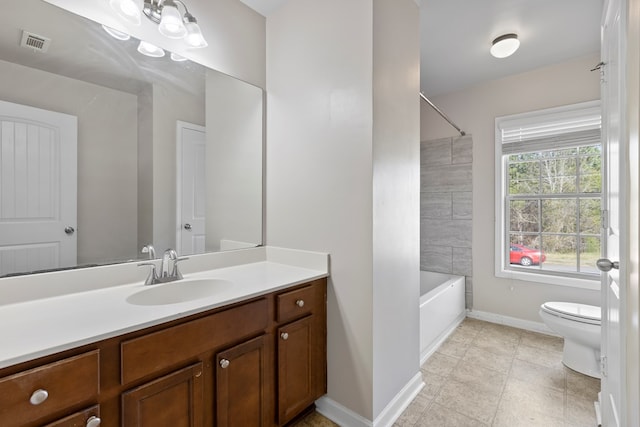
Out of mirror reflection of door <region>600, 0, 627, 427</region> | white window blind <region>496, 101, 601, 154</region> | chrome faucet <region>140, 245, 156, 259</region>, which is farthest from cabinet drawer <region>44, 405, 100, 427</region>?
white window blind <region>496, 101, 601, 154</region>

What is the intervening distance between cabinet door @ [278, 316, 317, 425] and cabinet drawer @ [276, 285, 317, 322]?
0.05m

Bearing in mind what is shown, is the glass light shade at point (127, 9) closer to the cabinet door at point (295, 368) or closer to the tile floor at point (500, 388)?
the cabinet door at point (295, 368)

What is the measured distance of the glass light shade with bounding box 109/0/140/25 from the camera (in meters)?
1.32

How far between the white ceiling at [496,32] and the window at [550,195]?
19.3 inches

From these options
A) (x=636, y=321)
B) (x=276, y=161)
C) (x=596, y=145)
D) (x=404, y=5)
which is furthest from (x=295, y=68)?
(x=596, y=145)

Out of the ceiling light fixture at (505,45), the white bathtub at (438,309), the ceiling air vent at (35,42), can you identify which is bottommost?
the white bathtub at (438,309)

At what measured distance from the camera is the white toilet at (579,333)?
1998 millimetres

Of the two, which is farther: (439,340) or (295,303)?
(439,340)

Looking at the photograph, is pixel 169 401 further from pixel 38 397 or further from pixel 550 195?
pixel 550 195

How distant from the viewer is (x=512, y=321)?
9.66 feet

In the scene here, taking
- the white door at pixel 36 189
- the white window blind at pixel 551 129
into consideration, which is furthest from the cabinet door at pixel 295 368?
the white window blind at pixel 551 129

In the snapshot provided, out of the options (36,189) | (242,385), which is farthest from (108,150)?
(242,385)

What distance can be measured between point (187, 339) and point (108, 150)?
989 mm

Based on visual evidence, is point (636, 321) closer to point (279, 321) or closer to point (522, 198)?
point (279, 321)
